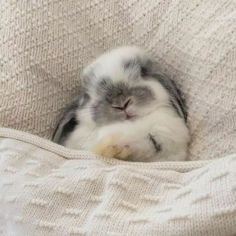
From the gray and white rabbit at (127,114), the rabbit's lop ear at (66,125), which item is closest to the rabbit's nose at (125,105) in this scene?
the gray and white rabbit at (127,114)

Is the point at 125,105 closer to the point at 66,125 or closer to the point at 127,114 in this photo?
the point at 127,114

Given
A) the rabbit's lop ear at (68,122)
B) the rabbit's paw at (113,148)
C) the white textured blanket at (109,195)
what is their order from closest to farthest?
the white textured blanket at (109,195) → the rabbit's paw at (113,148) → the rabbit's lop ear at (68,122)

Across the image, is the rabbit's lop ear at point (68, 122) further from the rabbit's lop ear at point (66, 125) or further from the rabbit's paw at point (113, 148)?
the rabbit's paw at point (113, 148)

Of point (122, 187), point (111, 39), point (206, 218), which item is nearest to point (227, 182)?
point (206, 218)

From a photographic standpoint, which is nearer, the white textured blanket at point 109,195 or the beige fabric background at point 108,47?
the white textured blanket at point 109,195

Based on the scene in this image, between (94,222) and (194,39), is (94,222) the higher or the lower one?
the lower one

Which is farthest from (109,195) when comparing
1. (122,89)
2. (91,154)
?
(122,89)

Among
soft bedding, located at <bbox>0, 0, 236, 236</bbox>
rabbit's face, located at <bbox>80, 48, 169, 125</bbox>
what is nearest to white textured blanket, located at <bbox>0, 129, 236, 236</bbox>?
soft bedding, located at <bbox>0, 0, 236, 236</bbox>

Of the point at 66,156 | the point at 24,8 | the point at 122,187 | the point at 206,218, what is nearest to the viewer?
the point at 206,218

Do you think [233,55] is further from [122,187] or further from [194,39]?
[122,187]
